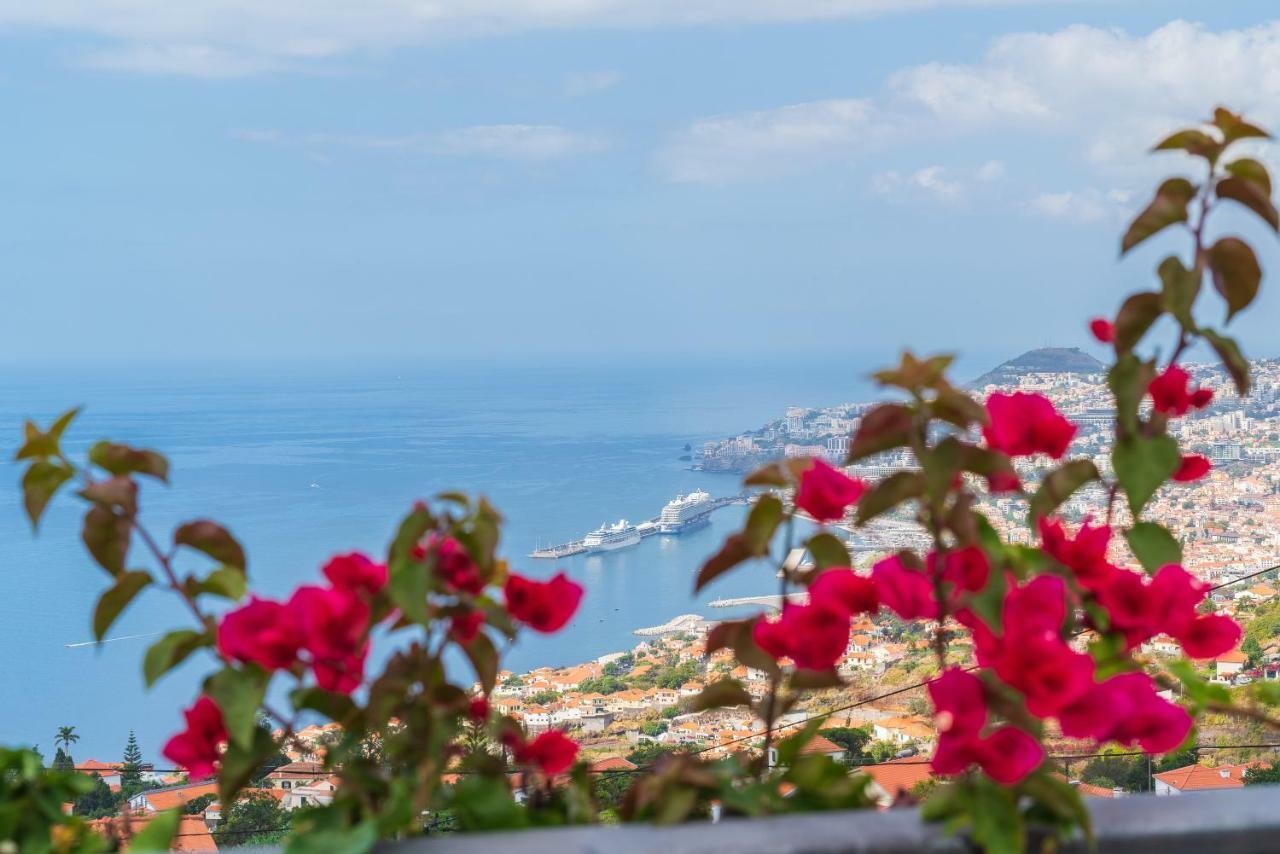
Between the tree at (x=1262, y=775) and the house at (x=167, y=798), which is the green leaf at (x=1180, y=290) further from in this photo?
the tree at (x=1262, y=775)

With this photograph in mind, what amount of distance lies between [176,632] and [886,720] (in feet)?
12.2

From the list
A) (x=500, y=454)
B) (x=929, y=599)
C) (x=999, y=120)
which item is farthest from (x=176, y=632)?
(x=999, y=120)

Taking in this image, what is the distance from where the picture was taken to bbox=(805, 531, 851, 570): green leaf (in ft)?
2.63

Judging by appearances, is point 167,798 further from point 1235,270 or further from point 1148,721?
point 1235,270

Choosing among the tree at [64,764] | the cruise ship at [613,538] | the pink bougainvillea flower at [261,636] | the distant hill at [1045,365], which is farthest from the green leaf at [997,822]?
the cruise ship at [613,538]

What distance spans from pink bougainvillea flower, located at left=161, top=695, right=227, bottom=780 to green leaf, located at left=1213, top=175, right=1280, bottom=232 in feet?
2.70

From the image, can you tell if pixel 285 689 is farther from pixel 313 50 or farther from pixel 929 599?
pixel 313 50

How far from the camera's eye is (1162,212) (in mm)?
816

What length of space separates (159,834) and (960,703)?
49 cm

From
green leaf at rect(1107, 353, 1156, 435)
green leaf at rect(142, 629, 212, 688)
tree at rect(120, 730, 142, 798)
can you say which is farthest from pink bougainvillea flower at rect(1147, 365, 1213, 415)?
tree at rect(120, 730, 142, 798)

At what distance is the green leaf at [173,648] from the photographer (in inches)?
27.6

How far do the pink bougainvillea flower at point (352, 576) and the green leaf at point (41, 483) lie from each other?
18cm

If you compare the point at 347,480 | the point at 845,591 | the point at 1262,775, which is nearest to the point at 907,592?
the point at 845,591

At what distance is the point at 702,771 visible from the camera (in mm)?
704
